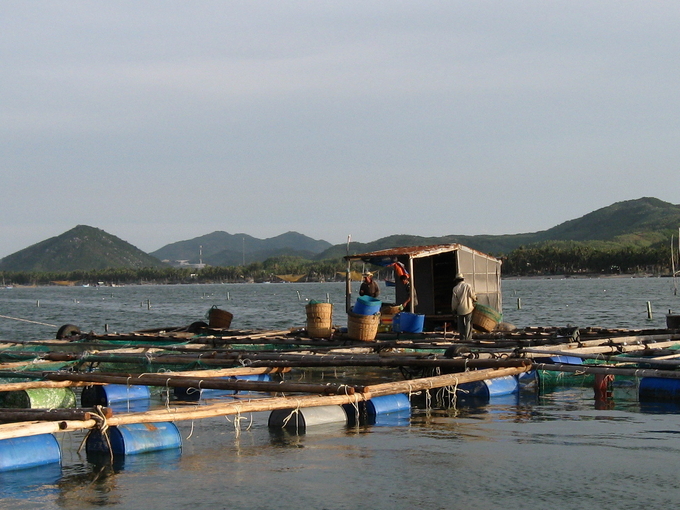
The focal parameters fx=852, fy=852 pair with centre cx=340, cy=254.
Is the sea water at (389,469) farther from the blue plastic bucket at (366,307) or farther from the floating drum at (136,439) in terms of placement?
the blue plastic bucket at (366,307)

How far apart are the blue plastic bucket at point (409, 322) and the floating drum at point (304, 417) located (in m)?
10.6

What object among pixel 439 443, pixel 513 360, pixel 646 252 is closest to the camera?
pixel 439 443

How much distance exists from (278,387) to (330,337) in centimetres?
1028

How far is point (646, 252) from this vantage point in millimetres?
189875

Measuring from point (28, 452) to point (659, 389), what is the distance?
10314mm

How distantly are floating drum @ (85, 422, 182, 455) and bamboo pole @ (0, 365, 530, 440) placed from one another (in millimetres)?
238

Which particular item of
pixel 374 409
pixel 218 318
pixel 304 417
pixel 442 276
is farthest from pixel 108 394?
pixel 442 276

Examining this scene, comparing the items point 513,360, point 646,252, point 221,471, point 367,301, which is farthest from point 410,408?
point 646,252

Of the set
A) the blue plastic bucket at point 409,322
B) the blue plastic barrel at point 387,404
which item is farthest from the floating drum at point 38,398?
the blue plastic bucket at point 409,322

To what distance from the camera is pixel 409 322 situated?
22594mm

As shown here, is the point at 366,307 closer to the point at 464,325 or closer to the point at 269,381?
the point at 464,325

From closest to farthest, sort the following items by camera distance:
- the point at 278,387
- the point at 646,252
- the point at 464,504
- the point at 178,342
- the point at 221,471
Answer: the point at 464,504
the point at 221,471
the point at 278,387
the point at 178,342
the point at 646,252

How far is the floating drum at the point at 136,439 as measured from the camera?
387 inches

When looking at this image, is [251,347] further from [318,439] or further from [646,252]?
[646,252]
